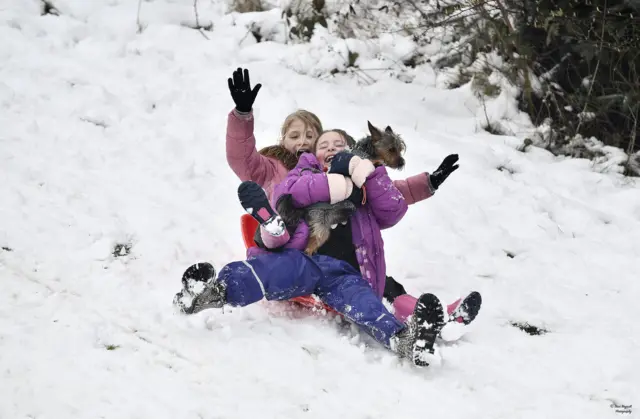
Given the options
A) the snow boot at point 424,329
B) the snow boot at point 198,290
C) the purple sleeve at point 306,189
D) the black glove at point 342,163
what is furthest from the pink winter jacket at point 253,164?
the snow boot at point 424,329

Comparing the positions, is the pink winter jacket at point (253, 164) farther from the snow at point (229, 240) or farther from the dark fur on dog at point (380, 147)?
the snow at point (229, 240)

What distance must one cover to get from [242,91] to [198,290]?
3.53ft

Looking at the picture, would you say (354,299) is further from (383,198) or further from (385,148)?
(385,148)

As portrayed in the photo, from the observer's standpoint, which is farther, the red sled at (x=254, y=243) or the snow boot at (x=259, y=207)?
the red sled at (x=254, y=243)

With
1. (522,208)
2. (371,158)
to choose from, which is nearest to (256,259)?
(371,158)

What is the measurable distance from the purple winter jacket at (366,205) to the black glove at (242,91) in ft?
1.35

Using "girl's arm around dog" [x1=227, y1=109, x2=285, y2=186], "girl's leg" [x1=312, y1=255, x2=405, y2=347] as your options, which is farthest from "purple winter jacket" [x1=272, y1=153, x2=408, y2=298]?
"girl's arm around dog" [x1=227, y1=109, x2=285, y2=186]

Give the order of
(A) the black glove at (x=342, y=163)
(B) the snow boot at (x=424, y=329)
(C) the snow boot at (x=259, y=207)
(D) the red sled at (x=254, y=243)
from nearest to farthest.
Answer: (B) the snow boot at (x=424, y=329), (C) the snow boot at (x=259, y=207), (D) the red sled at (x=254, y=243), (A) the black glove at (x=342, y=163)

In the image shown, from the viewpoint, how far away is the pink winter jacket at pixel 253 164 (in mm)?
3412

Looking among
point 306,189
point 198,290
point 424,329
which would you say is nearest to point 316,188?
point 306,189

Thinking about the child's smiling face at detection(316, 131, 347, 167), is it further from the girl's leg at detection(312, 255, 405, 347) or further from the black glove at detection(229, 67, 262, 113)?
the girl's leg at detection(312, 255, 405, 347)

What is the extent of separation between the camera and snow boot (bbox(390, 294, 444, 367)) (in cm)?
259

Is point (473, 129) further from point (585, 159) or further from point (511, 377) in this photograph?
point (511, 377)

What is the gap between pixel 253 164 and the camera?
361 cm
